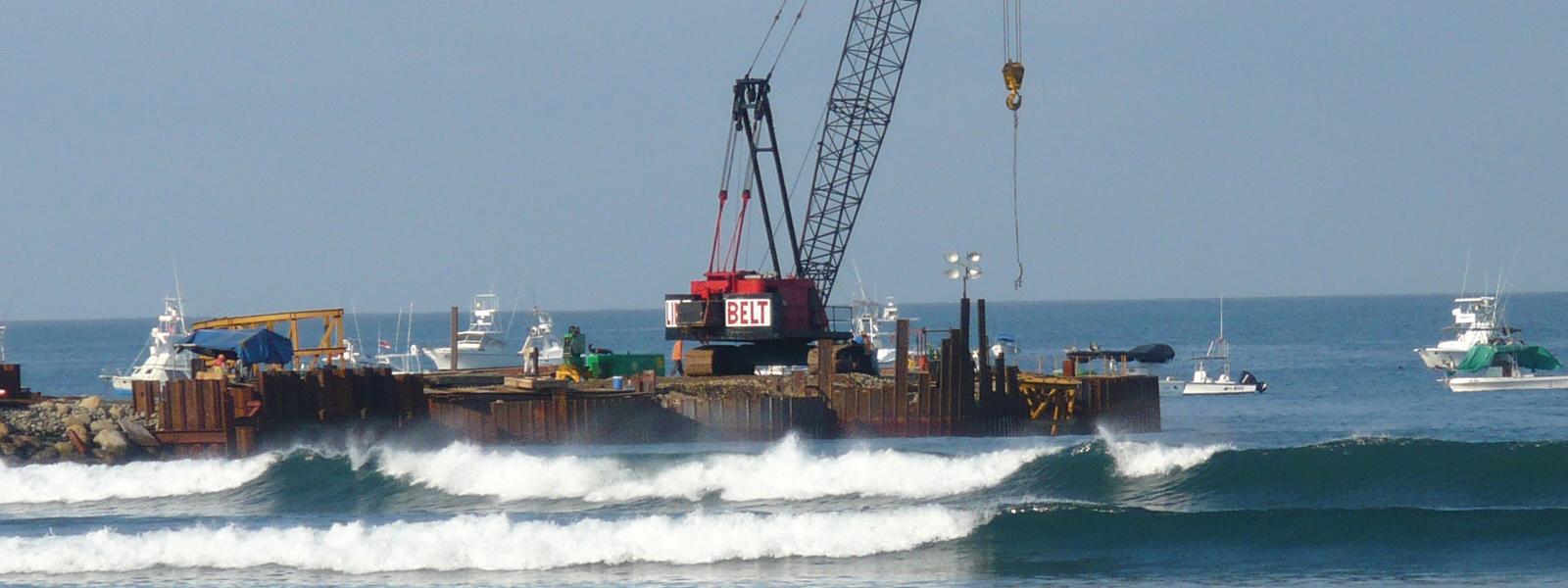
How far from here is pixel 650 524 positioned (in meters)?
31.2

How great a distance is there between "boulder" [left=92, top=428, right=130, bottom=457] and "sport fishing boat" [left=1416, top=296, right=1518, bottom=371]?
6472cm

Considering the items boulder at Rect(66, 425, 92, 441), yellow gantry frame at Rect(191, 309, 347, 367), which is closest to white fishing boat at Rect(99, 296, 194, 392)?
yellow gantry frame at Rect(191, 309, 347, 367)

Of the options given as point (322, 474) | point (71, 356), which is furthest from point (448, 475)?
point (71, 356)

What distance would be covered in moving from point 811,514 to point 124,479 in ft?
59.5

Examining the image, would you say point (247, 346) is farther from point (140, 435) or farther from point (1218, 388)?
point (1218, 388)

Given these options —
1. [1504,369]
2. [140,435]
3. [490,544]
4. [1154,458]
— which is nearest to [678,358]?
[140,435]

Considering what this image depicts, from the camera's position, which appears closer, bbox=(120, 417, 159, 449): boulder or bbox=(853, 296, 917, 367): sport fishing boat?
bbox=(120, 417, 159, 449): boulder

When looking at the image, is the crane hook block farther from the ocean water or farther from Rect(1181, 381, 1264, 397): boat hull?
Rect(1181, 381, 1264, 397): boat hull

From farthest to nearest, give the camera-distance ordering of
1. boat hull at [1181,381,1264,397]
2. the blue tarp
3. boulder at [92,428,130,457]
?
1. boat hull at [1181,381,1264,397]
2. the blue tarp
3. boulder at [92,428,130,457]

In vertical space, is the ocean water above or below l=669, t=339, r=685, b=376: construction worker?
below

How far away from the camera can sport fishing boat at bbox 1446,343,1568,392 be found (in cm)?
8288

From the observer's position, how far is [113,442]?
4647 centimetres

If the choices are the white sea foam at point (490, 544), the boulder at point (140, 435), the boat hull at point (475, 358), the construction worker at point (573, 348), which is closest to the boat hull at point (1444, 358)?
the boat hull at point (475, 358)

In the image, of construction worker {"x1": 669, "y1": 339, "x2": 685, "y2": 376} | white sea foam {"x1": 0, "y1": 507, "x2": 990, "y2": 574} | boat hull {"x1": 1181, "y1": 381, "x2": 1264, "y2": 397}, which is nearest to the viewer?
white sea foam {"x1": 0, "y1": 507, "x2": 990, "y2": 574}
